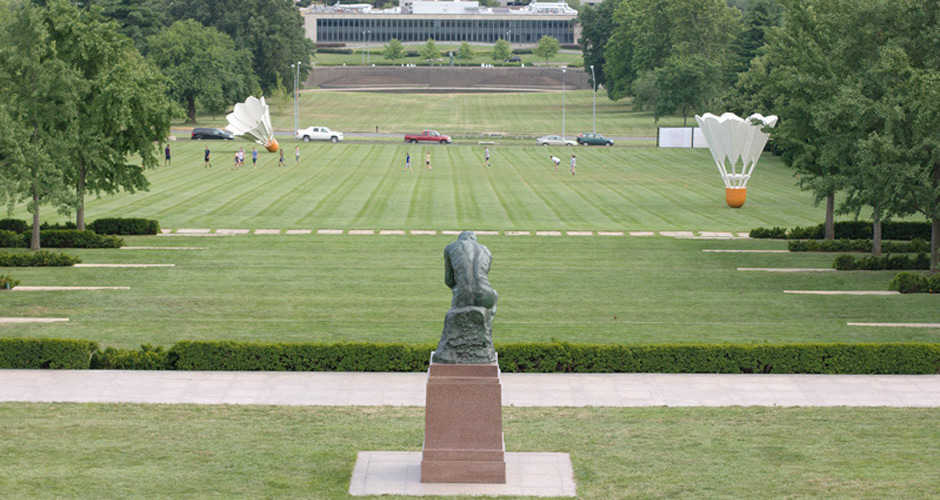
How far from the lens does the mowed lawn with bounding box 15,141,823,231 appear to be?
159 ft

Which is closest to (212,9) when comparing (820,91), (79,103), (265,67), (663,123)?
(265,67)

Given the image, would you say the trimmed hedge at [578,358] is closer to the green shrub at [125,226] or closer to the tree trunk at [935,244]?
the tree trunk at [935,244]

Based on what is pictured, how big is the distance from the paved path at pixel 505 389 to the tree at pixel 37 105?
16.3m

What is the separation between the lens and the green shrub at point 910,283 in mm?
30875

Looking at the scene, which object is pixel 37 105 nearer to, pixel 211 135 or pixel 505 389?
pixel 505 389

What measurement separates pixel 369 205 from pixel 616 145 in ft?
139

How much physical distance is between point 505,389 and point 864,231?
25.9 metres

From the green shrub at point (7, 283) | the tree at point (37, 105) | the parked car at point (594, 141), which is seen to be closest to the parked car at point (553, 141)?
the parked car at point (594, 141)

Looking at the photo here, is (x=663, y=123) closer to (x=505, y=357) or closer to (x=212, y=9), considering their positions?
(x=212, y=9)

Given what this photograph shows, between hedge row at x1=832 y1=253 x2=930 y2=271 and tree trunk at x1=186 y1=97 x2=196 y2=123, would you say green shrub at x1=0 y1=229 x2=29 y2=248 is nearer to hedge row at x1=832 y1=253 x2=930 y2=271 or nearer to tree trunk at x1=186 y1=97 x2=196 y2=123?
hedge row at x1=832 y1=253 x2=930 y2=271

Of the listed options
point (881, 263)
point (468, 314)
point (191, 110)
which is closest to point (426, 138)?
point (191, 110)

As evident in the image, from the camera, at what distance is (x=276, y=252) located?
38594mm

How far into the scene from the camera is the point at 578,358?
71.4 ft

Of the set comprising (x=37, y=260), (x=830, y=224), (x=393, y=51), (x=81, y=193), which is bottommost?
(x=37, y=260)
